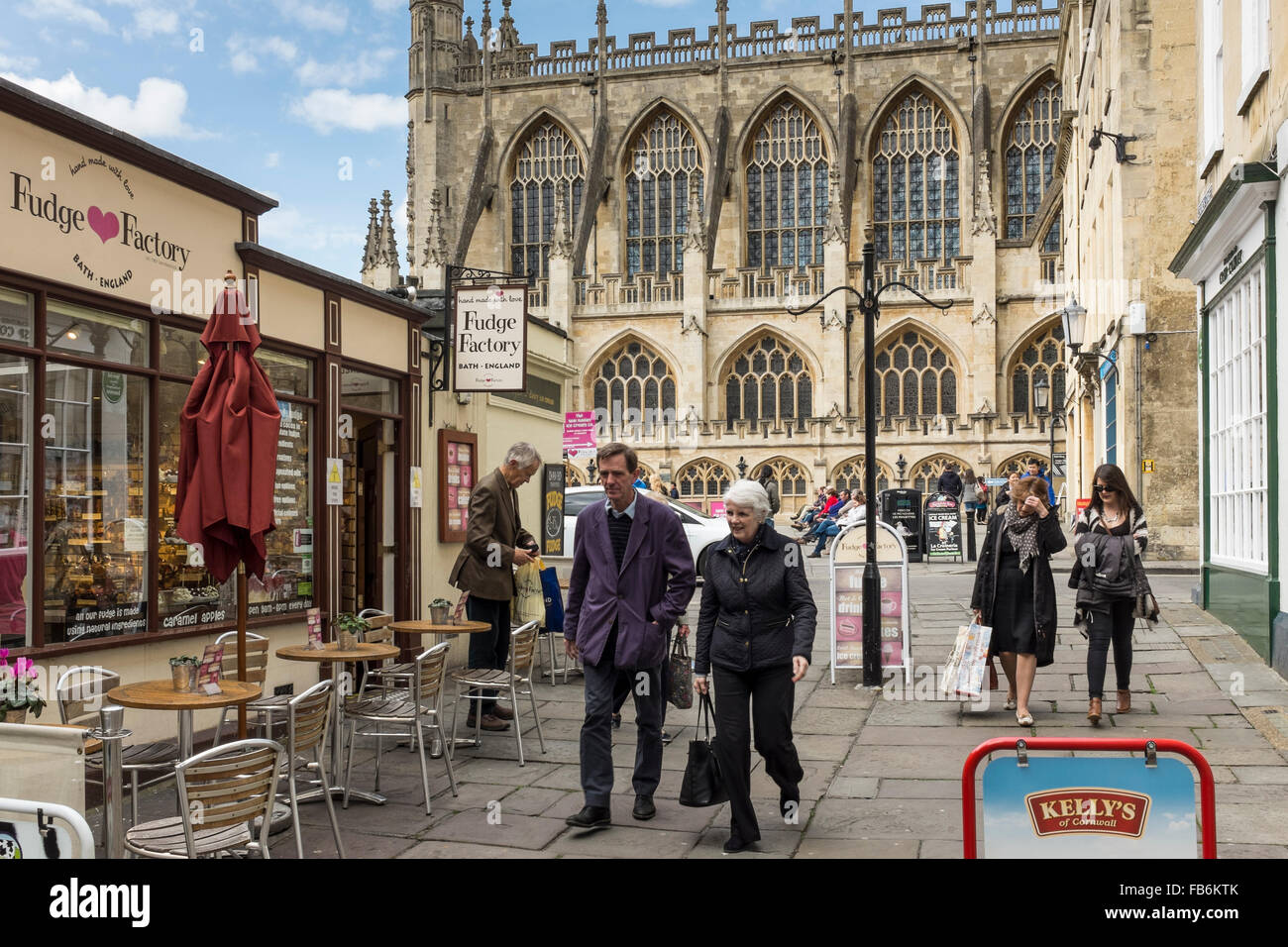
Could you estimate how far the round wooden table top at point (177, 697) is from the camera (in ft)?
17.0

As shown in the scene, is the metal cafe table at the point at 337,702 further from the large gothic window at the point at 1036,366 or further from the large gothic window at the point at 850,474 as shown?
the large gothic window at the point at 1036,366

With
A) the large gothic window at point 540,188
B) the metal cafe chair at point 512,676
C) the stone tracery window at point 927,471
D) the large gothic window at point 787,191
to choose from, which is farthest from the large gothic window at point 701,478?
the metal cafe chair at point 512,676

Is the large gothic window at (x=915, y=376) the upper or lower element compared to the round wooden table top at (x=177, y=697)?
upper

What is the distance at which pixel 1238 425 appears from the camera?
428 inches

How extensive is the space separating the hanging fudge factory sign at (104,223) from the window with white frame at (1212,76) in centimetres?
916

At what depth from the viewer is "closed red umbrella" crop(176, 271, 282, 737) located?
17.9 ft

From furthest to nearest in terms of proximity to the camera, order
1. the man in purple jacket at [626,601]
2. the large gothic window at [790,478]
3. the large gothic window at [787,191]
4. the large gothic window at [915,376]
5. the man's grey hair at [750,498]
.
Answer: the large gothic window at [787,191], the large gothic window at [915,376], the large gothic window at [790,478], the man in purple jacket at [626,601], the man's grey hair at [750,498]

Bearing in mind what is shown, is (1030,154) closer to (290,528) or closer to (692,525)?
(692,525)

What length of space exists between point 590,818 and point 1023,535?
3.97 m

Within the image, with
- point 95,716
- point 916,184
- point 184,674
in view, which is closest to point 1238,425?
point 184,674

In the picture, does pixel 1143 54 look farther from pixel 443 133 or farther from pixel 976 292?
pixel 443 133

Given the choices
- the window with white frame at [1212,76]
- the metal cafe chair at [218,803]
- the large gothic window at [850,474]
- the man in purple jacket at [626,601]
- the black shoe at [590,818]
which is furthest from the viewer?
the large gothic window at [850,474]

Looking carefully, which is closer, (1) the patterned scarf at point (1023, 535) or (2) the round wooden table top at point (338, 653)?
(2) the round wooden table top at point (338, 653)

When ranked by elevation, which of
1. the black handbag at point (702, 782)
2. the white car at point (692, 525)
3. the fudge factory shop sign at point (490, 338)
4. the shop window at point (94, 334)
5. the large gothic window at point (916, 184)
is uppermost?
the large gothic window at point (916, 184)
